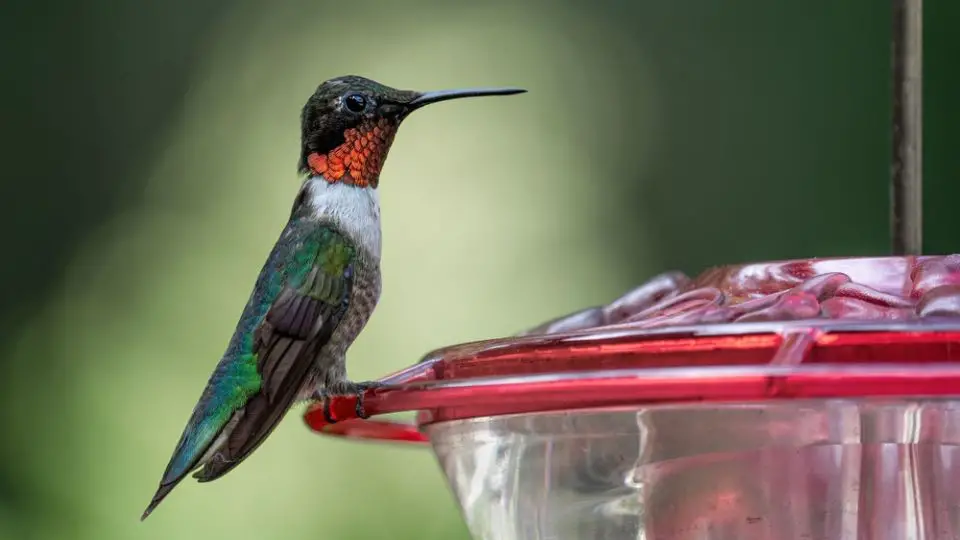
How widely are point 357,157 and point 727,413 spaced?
0.80 m

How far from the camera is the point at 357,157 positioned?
61.2 inches

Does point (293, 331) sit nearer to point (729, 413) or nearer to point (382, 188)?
point (729, 413)

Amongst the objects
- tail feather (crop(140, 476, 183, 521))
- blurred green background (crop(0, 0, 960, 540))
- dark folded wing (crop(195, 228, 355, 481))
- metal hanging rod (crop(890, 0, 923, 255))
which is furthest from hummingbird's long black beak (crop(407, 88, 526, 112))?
blurred green background (crop(0, 0, 960, 540))

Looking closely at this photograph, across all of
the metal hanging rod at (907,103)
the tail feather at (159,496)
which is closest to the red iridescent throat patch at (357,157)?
the tail feather at (159,496)

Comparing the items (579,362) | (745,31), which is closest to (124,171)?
(745,31)

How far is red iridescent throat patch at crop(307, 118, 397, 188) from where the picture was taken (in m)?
1.54

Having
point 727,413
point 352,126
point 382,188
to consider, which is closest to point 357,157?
point 352,126

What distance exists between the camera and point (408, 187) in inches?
122

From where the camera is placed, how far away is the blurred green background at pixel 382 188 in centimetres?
296

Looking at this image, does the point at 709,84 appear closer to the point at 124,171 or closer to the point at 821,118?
the point at 821,118

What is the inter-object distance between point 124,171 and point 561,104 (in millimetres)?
1060

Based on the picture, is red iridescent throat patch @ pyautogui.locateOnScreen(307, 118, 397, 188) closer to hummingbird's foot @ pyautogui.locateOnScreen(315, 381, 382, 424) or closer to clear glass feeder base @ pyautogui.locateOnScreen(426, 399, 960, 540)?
hummingbird's foot @ pyautogui.locateOnScreen(315, 381, 382, 424)

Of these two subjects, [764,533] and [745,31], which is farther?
[745,31]

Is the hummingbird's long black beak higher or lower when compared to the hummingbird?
higher
